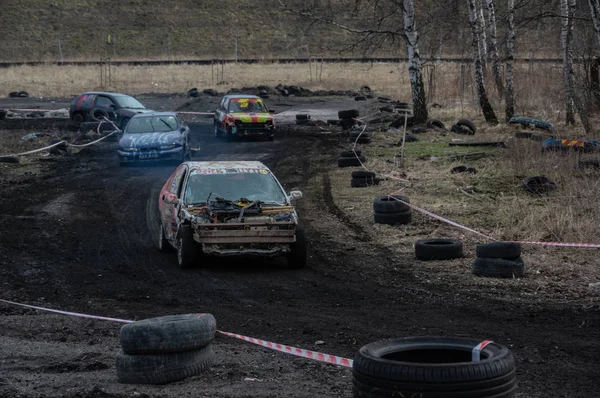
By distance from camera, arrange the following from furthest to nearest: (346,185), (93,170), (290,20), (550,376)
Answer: (290,20), (93,170), (346,185), (550,376)

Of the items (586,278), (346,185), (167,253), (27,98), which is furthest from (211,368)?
(27,98)

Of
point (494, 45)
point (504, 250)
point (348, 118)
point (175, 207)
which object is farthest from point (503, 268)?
point (348, 118)

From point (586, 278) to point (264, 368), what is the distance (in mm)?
4877

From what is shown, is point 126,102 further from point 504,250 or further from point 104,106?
point 504,250

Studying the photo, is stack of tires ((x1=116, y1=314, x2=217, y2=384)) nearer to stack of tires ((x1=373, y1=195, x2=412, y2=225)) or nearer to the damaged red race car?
the damaged red race car

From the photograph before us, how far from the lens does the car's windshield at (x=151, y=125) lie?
2427 centimetres

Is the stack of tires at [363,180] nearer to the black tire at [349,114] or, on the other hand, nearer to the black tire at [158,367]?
the black tire at [158,367]

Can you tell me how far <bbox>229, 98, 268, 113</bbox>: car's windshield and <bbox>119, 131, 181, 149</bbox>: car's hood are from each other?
6485 mm

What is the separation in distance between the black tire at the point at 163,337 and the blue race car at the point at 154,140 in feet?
55.7

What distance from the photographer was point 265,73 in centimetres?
6062

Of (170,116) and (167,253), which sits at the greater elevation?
(170,116)

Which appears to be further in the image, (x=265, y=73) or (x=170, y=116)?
(x=265, y=73)

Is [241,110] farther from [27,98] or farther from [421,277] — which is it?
[27,98]

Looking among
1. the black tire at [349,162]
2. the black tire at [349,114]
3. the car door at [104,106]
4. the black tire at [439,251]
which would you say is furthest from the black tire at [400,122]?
the black tire at [439,251]
